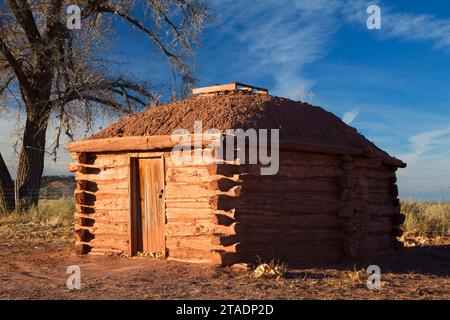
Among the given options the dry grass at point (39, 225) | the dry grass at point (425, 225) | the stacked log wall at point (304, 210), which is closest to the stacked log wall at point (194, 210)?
the stacked log wall at point (304, 210)

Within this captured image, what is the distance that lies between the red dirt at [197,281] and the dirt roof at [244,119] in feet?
7.43

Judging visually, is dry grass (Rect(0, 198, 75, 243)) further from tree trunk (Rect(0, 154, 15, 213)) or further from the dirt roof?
the dirt roof

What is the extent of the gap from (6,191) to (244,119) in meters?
10.6

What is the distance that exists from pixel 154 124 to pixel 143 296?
158 inches

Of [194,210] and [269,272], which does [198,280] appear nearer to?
[269,272]

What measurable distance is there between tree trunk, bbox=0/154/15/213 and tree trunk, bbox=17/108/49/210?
0.37 m

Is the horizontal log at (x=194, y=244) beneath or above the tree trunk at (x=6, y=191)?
beneath

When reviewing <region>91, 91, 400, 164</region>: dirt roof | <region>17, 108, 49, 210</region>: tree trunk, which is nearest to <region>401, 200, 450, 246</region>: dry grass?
<region>91, 91, 400, 164</region>: dirt roof

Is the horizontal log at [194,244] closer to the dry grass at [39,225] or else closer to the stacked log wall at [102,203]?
the stacked log wall at [102,203]

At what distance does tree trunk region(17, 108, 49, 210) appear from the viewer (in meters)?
16.5

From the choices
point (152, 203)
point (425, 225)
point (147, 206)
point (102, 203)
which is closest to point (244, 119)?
point (152, 203)

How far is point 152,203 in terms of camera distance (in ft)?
31.3

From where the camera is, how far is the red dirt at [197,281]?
673cm
